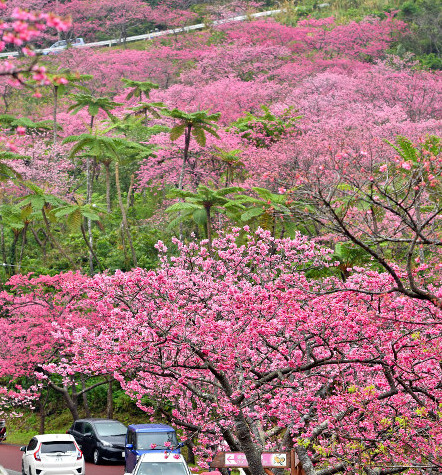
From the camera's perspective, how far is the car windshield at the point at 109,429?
2289 cm

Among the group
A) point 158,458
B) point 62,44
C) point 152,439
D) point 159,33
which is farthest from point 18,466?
point 159,33

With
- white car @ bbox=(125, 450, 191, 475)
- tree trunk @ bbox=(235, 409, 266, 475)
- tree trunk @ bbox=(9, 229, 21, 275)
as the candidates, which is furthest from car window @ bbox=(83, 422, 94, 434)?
tree trunk @ bbox=(9, 229, 21, 275)

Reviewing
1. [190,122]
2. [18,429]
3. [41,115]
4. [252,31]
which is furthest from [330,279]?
[252,31]

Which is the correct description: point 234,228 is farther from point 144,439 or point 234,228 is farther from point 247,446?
point 144,439

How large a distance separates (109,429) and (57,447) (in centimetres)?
471

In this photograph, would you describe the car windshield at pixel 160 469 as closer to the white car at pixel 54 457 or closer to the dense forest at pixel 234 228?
the dense forest at pixel 234 228

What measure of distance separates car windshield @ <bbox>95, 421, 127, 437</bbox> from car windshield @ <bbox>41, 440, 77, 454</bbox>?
4.13 metres

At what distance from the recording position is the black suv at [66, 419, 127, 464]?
878 inches

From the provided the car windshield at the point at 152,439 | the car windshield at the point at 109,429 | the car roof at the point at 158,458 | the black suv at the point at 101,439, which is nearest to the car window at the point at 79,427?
the black suv at the point at 101,439

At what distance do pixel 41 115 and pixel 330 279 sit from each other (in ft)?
117

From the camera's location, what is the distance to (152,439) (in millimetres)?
19406

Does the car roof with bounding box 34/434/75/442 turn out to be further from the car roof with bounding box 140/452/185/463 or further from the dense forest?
the car roof with bounding box 140/452/185/463

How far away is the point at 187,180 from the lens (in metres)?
31.8

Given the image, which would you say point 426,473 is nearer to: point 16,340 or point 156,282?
point 156,282
